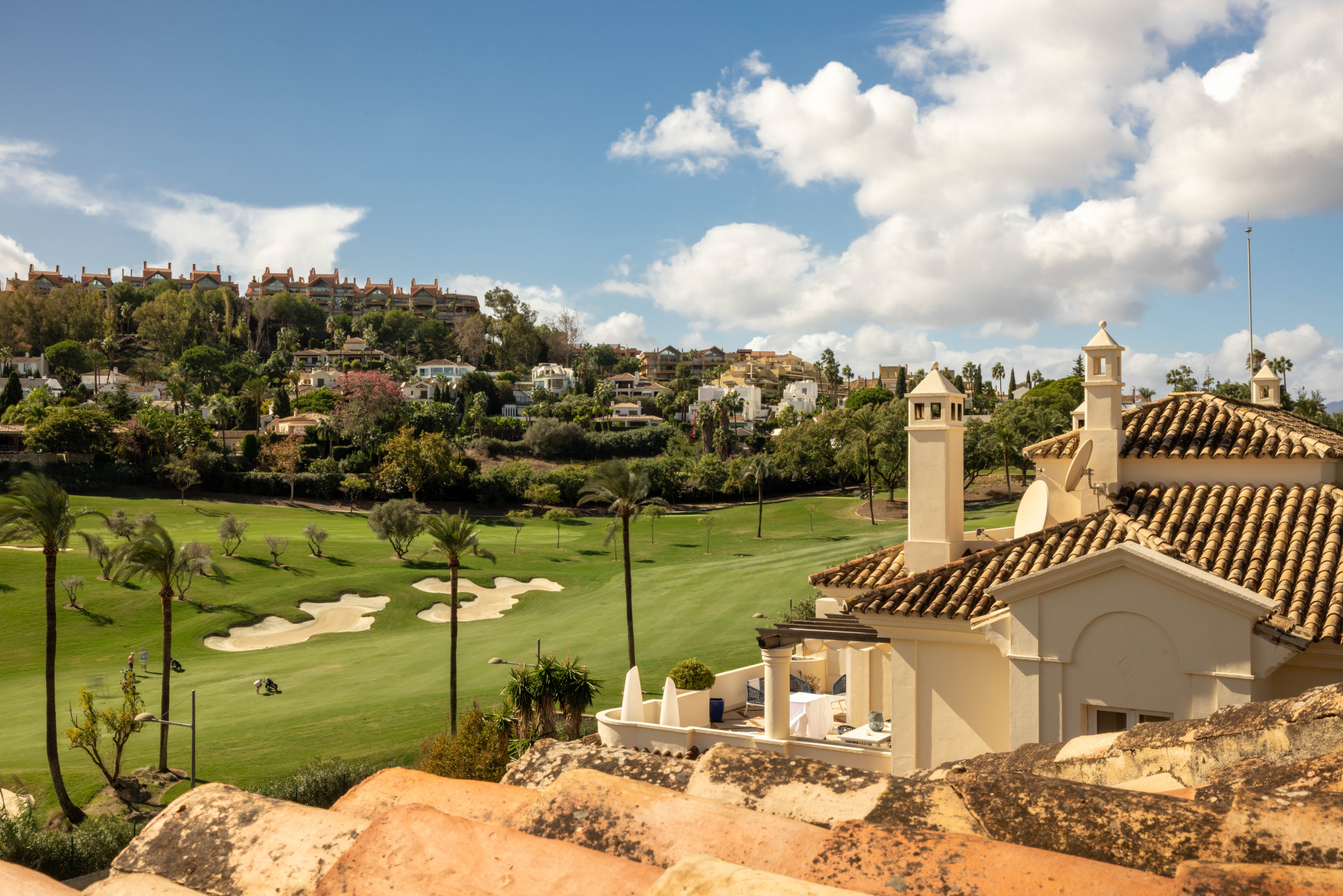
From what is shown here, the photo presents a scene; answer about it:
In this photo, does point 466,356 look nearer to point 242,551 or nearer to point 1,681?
point 242,551

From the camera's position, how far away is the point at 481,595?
49781 mm

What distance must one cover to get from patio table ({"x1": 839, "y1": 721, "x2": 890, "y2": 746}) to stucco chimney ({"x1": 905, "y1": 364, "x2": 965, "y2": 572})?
2989 mm

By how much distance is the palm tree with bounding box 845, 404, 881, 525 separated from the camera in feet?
235

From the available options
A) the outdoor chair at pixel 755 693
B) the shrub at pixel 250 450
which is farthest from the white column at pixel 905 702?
the shrub at pixel 250 450

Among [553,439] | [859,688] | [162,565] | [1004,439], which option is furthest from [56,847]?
[553,439]

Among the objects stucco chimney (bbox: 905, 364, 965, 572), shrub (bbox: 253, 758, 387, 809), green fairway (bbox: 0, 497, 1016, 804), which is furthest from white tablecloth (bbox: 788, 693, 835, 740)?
green fairway (bbox: 0, 497, 1016, 804)

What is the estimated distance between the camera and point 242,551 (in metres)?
54.1

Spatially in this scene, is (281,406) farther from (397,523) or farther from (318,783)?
(318,783)

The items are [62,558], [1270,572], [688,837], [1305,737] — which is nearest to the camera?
[688,837]

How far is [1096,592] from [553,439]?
9040cm

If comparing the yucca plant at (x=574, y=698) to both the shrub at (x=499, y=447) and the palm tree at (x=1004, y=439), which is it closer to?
the palm tree at (x=1004, y=439)

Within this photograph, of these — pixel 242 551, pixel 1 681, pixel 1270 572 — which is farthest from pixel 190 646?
pixel 1270 572

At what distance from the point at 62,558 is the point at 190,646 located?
16.2 meters

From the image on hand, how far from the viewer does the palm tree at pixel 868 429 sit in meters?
71.5
